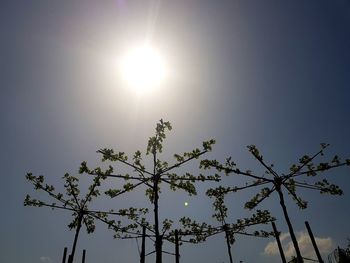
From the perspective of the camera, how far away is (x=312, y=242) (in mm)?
21250

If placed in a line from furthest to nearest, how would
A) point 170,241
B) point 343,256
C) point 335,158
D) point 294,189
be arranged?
point 343,256 < point 170,241 < point 294,189 < point 335,158

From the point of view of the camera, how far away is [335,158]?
11.3 meters

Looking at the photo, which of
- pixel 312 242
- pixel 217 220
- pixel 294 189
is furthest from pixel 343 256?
pixel 294 189

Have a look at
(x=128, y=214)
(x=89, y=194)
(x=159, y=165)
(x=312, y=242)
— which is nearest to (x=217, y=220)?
(x=312, y=242)

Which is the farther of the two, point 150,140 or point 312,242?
point 312,242

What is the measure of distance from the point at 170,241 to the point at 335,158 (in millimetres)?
9786

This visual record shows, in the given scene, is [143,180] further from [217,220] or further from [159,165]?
[217,220]

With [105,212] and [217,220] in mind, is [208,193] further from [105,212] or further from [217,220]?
[217,220]

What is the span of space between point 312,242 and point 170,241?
12.0 metres

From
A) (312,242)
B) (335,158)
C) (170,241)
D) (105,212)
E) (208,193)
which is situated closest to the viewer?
(335,158)

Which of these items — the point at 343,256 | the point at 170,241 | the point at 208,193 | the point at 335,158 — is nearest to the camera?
the point at 335,158

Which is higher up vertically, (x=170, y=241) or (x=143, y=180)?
(x=143, y=180)

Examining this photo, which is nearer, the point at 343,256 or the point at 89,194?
the point at 89,194

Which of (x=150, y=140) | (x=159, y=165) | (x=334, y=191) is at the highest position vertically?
(x=150, y=140)
